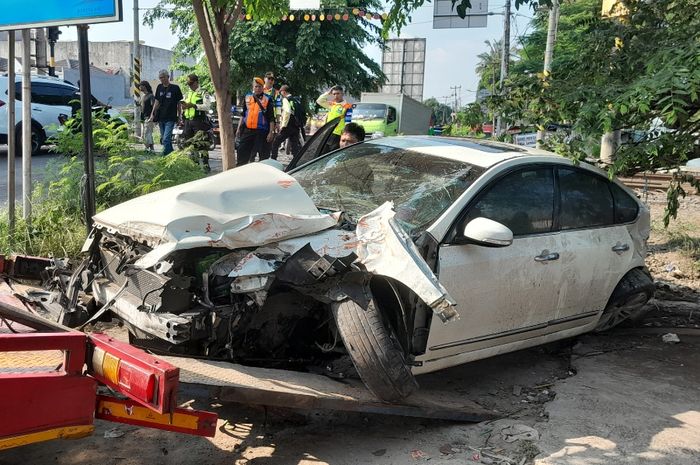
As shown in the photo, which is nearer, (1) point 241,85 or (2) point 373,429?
(2) point 373,429

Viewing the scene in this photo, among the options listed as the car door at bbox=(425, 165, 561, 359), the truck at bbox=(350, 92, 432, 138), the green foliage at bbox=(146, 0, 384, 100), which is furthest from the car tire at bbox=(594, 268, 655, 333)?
the green foliage at bbox=(146, 0, 384, 100)

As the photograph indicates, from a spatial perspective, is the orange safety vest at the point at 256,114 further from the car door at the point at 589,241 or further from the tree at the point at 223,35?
the car door at the point at 589,241

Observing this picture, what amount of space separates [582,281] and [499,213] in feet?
3.01

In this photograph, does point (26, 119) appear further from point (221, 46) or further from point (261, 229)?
point (261, 229)

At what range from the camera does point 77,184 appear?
22.8ft

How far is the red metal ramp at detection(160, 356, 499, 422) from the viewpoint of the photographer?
10.3ft

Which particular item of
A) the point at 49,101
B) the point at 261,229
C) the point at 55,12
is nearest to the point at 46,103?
the point at 49,101

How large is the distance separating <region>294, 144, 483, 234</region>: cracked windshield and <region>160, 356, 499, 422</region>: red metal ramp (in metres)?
0.99

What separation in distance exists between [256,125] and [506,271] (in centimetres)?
764

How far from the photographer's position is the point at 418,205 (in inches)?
159

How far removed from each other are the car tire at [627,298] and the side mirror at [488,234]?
181 centimetres

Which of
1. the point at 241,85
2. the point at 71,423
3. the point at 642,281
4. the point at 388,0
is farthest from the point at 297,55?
the point at 71,423

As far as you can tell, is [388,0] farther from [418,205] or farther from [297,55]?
[297,55]

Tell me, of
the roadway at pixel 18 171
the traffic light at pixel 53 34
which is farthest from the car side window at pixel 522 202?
the traffic light at pixel 53 34
